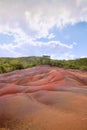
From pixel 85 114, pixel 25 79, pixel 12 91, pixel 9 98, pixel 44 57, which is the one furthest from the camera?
pixel 44 57

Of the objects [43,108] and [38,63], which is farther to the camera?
[38,63]

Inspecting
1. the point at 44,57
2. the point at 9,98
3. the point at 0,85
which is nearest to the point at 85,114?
the point at 9,98

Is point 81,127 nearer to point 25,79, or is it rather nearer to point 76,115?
point 76,115

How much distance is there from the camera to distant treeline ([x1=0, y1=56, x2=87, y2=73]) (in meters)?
30.6

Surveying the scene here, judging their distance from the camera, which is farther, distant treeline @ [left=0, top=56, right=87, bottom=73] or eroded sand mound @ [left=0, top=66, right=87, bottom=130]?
distant treeline @ [left=0, top=56, right=87, bottom=73]

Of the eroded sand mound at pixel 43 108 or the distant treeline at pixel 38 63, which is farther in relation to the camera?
the distant treeline at pixel 38 63

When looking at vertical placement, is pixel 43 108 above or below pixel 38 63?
below

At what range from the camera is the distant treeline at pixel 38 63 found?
30.6 meters

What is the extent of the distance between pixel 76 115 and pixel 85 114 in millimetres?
216

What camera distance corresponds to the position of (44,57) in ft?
128

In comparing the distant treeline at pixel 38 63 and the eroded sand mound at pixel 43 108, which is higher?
the distant treeline at pixel 38 63

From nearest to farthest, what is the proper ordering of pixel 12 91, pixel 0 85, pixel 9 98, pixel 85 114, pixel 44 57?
pixel 85 114, pixel 9 98, pixel 12 91, pixel 0 85, pixel 44 57

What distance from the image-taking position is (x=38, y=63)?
35.8 meters

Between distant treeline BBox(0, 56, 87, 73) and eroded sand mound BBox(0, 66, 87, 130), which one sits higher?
distant treeline BBox(0, 56, 87, 73)
